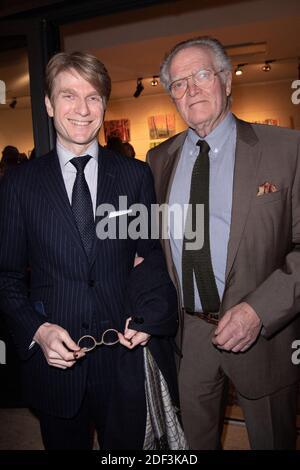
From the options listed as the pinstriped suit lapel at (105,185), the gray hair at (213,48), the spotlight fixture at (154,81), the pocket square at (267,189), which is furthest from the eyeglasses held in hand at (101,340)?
the spotlight fixture at (154,81)

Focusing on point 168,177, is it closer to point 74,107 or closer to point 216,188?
point 216,188

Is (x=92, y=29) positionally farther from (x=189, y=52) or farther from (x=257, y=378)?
(x=257, y=378)

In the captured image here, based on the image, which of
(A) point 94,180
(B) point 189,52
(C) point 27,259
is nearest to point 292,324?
(A) point 94,180

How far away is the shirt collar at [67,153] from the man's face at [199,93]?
49 cm

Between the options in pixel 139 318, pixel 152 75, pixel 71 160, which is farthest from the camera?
pixel 152 75

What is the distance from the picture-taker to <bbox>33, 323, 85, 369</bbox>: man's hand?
1.39 meters

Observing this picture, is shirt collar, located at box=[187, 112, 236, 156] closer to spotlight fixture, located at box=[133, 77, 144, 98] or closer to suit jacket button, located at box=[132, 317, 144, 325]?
suit jacket button, located at box=[132, 317, 144, 325]

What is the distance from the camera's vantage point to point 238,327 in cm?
158

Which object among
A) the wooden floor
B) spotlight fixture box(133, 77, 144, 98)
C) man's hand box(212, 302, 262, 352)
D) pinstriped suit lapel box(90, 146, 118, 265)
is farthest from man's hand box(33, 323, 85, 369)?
spotlight fixture box(133, 77, 144, 98)

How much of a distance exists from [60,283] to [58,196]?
0.34 meters

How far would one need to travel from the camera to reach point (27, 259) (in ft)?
5.26

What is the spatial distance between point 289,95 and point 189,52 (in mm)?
6201

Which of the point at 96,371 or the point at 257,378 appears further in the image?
the point at 257,378

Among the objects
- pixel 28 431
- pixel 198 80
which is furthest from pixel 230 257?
pixel 28 431
